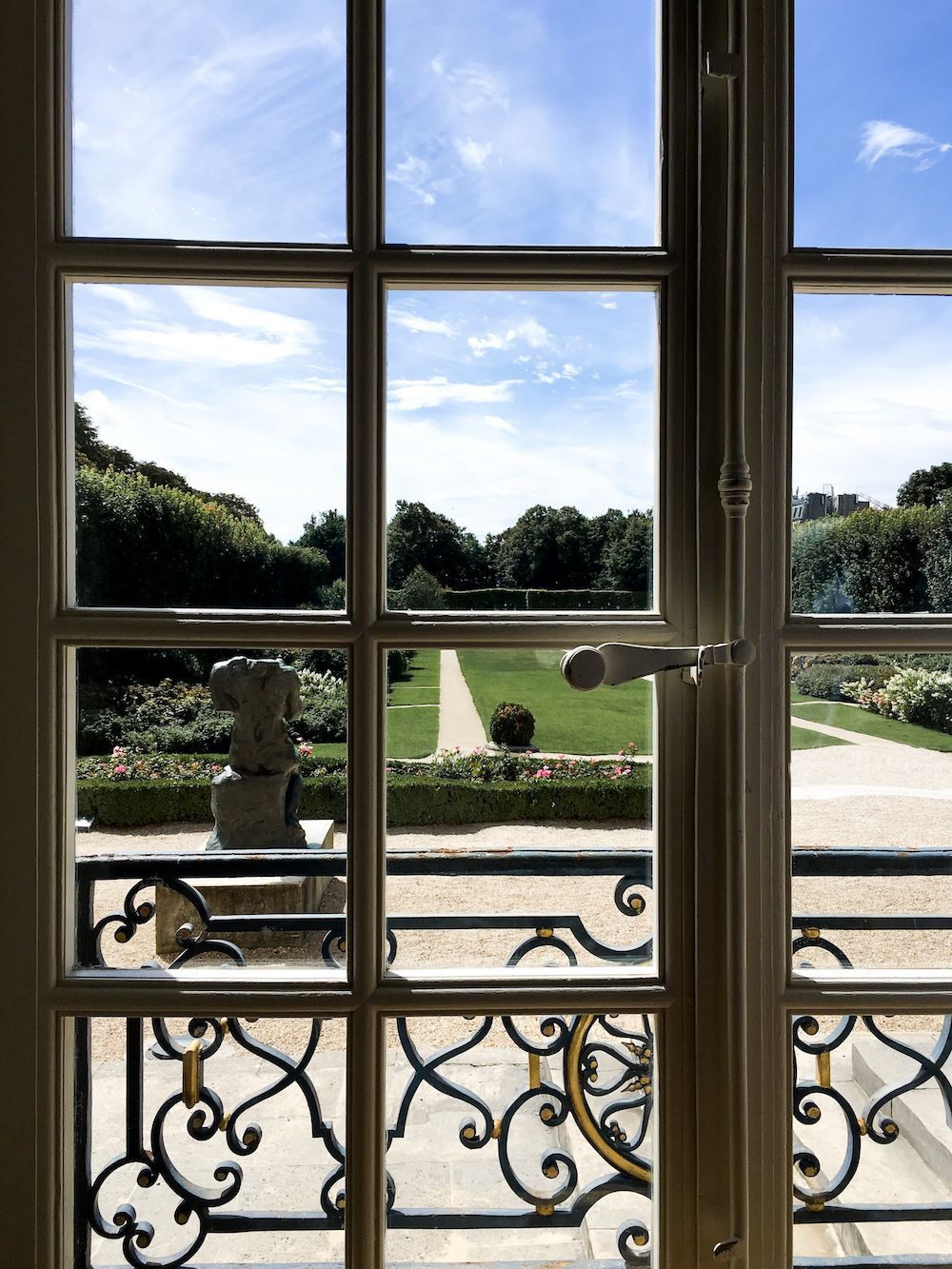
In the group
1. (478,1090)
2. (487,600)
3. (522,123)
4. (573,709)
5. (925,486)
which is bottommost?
(478,1090)

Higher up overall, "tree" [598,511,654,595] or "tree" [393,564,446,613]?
"tree" [598,511,654,595]

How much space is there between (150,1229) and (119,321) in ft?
3.36

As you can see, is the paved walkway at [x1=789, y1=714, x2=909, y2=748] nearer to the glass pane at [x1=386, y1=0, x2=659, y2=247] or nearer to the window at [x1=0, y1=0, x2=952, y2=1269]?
the window at [x1=0, y1=0, x2=952, y2=1269]

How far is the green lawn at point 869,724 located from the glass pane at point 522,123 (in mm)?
569

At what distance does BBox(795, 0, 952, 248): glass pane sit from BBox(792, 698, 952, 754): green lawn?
0.53 m

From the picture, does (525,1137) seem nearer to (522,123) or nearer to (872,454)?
(872,454)

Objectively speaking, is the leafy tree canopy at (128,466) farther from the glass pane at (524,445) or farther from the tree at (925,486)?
the tree at (925,486)

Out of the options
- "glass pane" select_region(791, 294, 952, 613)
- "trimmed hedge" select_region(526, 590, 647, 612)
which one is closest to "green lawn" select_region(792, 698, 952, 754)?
"glass pane" select_region(791, 294, 952, 613)

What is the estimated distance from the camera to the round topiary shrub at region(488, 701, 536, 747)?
0.91 m

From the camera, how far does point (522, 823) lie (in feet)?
3.00

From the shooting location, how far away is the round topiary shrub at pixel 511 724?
906 millimetres

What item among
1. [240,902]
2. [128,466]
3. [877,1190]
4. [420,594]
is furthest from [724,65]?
[877,1190]

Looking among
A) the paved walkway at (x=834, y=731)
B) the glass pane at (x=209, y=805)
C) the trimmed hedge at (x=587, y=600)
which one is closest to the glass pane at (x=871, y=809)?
the paved walkway at (x=834, y=731)

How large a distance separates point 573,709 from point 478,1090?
1.47 feet
